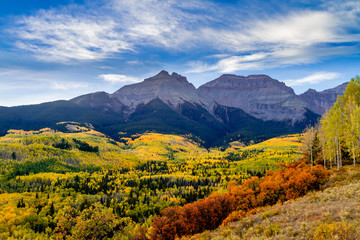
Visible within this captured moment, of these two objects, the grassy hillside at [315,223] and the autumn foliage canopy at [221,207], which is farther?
the autumn foliage canopy at [221,207]

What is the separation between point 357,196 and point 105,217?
6999 cm

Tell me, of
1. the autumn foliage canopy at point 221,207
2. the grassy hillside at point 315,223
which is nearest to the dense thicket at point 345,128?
the autumn foliage canopy at point 221,207

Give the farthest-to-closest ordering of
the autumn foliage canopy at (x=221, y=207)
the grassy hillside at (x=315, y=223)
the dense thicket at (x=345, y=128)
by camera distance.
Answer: the dense thicket at (x=345, y=128) < the autumn foliage canopy at (x=221, y=207) < the grassy hillside at (x=315, y=223)

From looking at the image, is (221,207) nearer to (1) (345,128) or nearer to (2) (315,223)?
(2) (315,223)

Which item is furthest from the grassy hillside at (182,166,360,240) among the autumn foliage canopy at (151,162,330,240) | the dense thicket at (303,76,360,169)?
the dense thicket at (303,76,360,169)

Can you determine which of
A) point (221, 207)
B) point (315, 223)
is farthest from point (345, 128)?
point (315, 223)

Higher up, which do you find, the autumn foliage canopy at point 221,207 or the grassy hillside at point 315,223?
the grassy hillside at point 315,223

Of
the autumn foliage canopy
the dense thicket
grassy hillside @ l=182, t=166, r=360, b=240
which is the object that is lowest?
the autumn foliage canopy

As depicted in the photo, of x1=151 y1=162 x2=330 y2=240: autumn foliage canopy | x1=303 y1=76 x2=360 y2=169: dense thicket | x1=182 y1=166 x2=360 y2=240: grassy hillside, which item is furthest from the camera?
x1=303 y1=76 x2=360 y2=169: dense thicket

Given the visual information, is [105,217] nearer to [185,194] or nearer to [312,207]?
[312,207]

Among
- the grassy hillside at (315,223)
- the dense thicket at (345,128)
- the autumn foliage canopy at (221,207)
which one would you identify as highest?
the dense thicket at (345,128)

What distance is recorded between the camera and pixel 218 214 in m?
52.0

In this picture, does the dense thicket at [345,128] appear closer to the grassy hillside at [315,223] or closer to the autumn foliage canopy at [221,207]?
the autumn foliage canopy at [221,207]

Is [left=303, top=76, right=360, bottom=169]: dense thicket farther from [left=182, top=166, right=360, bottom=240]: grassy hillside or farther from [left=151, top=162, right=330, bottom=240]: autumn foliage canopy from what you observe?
[left=182, top=166, right=360, bottom=240]: grassy hillside
